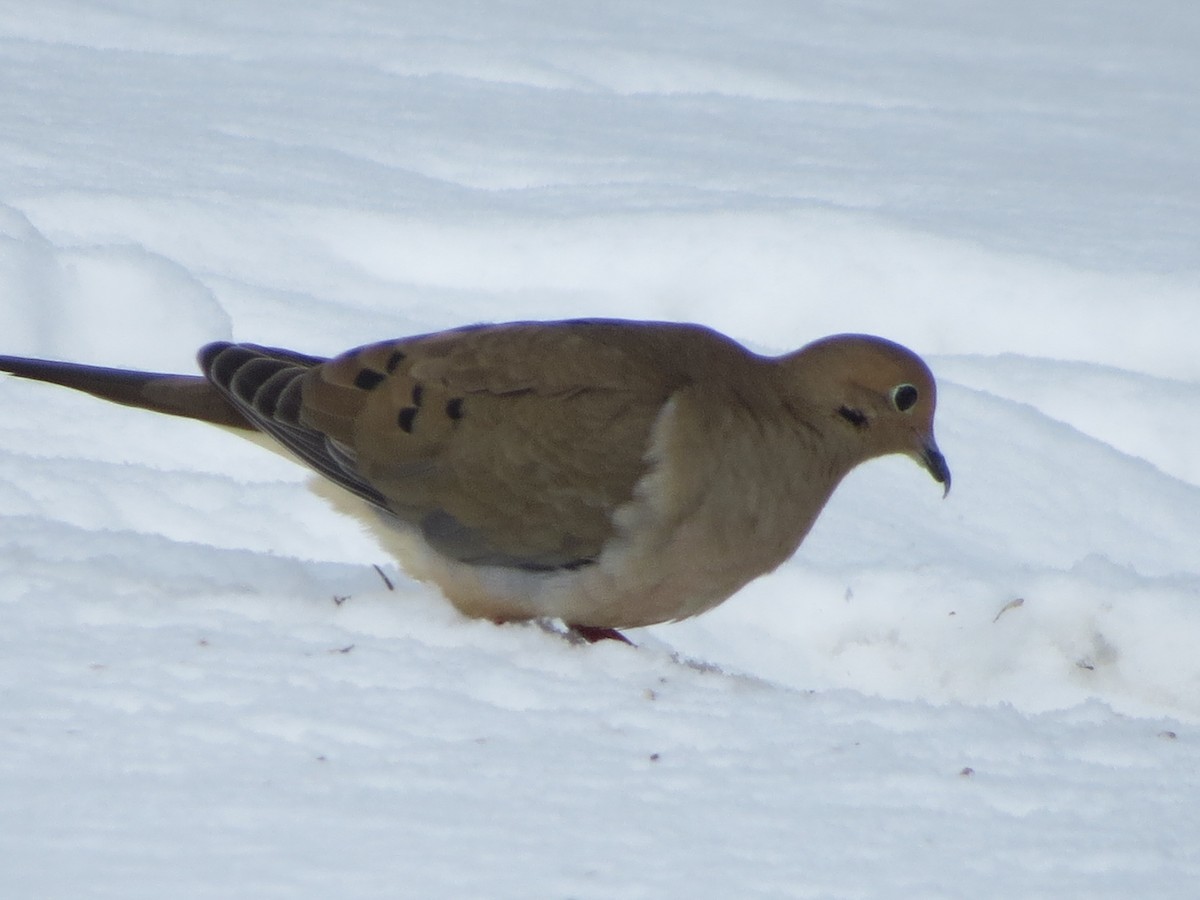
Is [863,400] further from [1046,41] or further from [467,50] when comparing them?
[1046,41]

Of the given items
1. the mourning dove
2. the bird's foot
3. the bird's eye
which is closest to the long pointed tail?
the mourning dove

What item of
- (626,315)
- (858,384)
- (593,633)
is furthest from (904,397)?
(626,315)

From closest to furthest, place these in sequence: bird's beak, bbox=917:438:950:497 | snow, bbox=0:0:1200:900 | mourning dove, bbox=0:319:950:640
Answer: snow, bbox=0:0:1200:900, mourning dove, bbox=0:319:950:640, bird's beak, bbox=917:438:950:497

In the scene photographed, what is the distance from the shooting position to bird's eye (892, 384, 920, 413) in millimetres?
3559

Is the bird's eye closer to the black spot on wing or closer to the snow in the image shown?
the snow

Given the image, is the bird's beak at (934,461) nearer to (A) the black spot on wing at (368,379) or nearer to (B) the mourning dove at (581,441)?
(B) the mourning dove at (581,441)

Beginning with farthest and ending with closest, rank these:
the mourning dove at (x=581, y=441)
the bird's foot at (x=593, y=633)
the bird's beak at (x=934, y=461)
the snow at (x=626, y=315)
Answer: the bird's beak at (x=934, y=461) < the bird's foot at (x=593, y=633) < the mourning dove at (x=581, y=441) < the snow at (x=626, y=315)

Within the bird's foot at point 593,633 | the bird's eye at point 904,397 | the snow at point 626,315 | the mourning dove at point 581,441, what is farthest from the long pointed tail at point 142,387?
the bird's eye at point 904,397

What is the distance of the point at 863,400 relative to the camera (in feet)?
11.7

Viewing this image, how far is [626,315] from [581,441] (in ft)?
7.00

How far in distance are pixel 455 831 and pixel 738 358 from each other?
1610 millimetres

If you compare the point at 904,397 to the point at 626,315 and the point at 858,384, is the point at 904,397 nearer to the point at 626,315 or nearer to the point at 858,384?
the point at 858,384

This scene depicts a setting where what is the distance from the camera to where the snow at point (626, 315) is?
7.43 feet

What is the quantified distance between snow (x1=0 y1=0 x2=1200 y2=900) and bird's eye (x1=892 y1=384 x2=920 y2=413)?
1.87 feet
